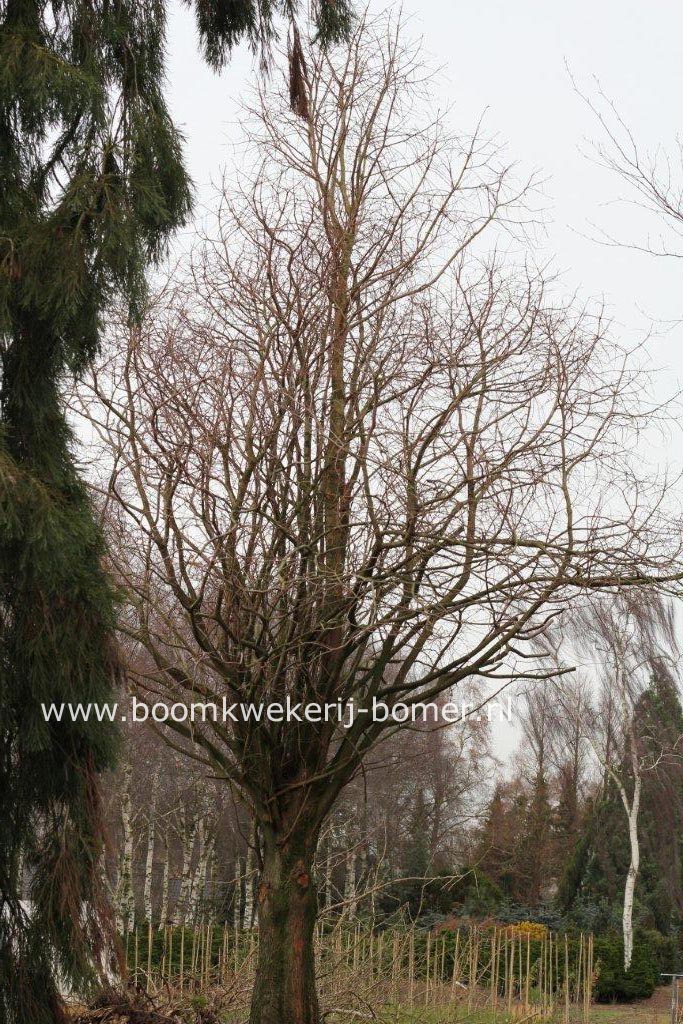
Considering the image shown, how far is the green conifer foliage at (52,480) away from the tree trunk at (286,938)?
2.05 m

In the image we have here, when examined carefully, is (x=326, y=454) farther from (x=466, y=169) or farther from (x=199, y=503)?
(x=466, y=169)

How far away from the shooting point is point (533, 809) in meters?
24.7

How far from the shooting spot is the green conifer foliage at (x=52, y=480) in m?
3.57

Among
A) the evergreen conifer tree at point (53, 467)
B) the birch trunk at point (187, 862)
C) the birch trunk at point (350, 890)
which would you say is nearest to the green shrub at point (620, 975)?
the birch trunk at point (350, 890)

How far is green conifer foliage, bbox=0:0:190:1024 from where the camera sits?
3566mm

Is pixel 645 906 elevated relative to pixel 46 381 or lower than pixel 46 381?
lower

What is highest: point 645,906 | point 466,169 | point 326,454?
point 466,169

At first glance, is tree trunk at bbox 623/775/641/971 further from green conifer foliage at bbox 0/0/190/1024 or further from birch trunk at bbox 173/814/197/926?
green conifer foliage at bbox 0/0/190/1024

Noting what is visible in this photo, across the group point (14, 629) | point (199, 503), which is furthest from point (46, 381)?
point (199, 503)

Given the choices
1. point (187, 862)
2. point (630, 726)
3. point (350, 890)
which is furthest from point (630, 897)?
point (187, 862)

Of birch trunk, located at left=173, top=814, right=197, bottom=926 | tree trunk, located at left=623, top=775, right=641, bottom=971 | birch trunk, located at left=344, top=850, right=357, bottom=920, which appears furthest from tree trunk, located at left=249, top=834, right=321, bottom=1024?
tree trunk, located at left=623, top=775, right=641, bottom=971

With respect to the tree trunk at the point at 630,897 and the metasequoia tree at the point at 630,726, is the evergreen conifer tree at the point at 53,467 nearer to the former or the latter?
the metasequoia tree at the point at 630,726

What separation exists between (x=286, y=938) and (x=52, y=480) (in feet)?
10.2

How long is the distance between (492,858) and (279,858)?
19.1 m
